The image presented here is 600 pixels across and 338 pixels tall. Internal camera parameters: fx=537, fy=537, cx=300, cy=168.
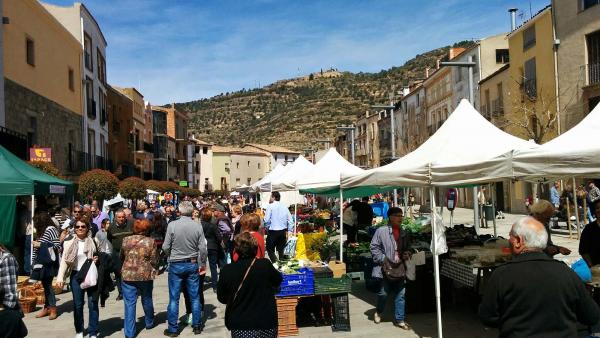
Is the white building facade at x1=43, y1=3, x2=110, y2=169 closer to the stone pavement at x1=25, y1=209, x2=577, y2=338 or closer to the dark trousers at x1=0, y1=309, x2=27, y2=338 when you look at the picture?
the stone pavement at x1=25, y1=209, x2=577, y2=338

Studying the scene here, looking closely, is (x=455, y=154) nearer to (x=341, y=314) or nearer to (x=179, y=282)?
(x=341, y=314)

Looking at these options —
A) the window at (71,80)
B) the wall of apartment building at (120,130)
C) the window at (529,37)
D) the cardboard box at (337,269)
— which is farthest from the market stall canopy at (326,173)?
the wall of apartment building at (120,130)

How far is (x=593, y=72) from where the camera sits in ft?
84.2

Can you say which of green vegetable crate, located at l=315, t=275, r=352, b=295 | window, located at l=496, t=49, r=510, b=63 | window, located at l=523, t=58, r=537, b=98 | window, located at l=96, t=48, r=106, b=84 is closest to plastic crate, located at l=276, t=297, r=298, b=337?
green vegetable crate, located at l=315, t=275, r=352, b=295

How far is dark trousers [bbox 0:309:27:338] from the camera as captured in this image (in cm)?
383

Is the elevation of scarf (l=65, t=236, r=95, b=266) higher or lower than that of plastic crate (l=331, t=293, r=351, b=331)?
higher

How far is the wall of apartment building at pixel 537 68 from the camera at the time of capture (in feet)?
92.6

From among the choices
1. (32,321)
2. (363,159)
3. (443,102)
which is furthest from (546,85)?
(363,159)

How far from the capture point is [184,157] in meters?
79.4

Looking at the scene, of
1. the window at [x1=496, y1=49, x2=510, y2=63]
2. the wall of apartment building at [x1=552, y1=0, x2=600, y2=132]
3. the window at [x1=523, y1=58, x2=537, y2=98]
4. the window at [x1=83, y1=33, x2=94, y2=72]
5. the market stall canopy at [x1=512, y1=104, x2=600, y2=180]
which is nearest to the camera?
the market stall canopy at [x1=512, y1=104, x2=600, y2=180]

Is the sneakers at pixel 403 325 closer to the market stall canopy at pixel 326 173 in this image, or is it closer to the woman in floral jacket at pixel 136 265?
the woman in floral jacket at pixel 136 265

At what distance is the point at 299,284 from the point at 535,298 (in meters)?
4.63

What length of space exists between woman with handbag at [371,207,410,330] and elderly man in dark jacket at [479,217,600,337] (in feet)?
13.0

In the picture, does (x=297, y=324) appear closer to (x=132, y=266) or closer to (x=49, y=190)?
(x=132, y=266)
